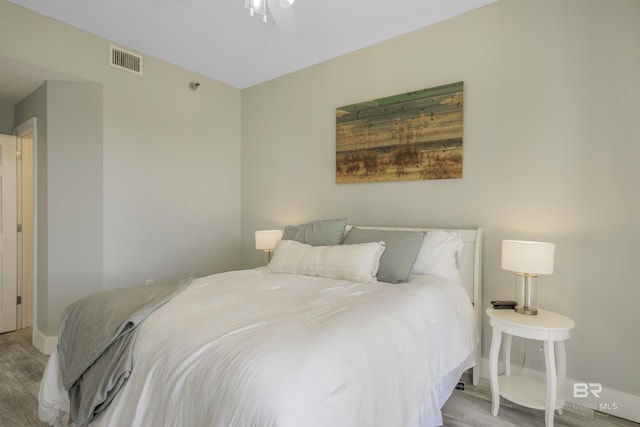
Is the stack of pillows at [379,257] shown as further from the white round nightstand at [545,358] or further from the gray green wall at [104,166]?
the gray green wall at [104,166]

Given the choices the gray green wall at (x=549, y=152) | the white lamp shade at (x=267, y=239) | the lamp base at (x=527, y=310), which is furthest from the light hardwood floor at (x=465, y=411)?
the white lamp shade at (x=267, y=239)

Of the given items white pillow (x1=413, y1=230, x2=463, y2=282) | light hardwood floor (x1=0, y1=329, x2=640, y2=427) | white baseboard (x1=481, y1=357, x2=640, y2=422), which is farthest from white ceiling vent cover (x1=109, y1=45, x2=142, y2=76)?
white baseboard (x1=481, y1=357, x2=640, y2=422)

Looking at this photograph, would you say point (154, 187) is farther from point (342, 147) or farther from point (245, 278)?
point (342, 147)

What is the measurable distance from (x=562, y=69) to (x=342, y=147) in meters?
1.82

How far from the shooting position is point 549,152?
225cm

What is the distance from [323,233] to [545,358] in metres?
1.67

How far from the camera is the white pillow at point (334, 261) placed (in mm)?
2254

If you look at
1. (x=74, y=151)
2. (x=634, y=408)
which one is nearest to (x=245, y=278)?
(x=74, y=151)

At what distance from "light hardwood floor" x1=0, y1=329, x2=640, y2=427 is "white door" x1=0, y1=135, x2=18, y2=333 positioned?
1.31 m

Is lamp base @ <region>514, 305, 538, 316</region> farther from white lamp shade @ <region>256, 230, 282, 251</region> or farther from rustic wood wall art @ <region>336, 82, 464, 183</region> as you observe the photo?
white lamp shade @ <region>256, 230, 282, 251</region>

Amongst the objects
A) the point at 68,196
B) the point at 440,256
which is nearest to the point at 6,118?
the point at 68,196

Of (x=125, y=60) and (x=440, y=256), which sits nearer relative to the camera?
(x=440, y=256)

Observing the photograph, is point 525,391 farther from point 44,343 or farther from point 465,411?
point 44,343

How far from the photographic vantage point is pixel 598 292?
208 cm
